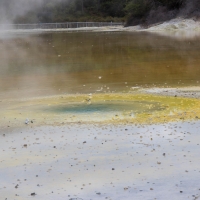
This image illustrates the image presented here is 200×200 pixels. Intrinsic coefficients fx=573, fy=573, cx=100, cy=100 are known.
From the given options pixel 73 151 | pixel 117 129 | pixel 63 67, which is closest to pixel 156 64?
pixel 63 67

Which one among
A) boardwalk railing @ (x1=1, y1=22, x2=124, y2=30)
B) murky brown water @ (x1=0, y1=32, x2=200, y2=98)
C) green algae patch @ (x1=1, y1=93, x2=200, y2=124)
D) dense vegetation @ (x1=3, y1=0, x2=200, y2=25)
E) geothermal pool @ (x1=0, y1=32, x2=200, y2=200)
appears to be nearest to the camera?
geothermal pool @ (x1=0, y1=32, x2=200, y2=200)

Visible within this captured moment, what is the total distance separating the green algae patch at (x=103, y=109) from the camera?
9805 millimetres

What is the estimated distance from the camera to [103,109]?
35.2ft

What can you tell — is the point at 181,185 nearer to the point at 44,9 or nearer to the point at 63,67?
the point at 63,67

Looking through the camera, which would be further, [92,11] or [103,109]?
[92,11]

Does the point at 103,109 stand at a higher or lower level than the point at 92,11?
higher

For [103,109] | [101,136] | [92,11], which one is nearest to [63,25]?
[92,11]

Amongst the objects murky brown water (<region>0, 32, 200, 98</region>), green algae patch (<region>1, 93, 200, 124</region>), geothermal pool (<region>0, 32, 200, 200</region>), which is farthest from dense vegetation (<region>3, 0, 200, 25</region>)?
green algae patch (<region>1, 93, 200, 124</region>)

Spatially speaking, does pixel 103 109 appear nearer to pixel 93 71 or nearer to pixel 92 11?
pixel 93 71

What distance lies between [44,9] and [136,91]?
70848mm

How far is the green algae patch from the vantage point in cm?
980

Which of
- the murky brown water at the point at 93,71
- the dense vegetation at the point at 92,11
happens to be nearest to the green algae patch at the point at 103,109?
the murky brown water at the point at 93,71

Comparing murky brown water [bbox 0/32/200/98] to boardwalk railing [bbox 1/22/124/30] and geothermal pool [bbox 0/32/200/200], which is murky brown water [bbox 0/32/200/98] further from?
boardwalk railing [bbox 1/22/124/30]

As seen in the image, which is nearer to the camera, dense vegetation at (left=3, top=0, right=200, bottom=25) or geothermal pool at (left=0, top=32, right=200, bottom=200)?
geothermal pool at (left=0, top=32, right=200, bottom=200)
